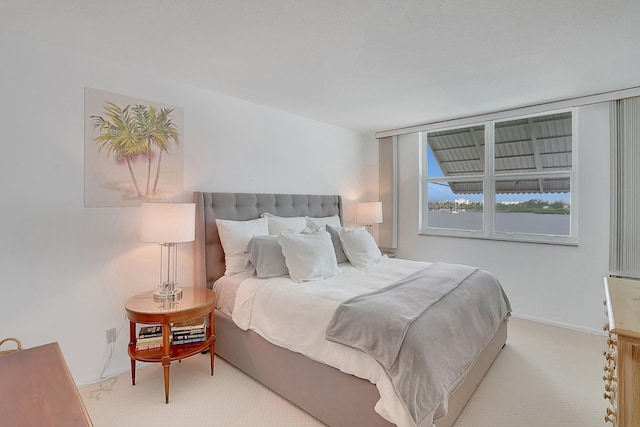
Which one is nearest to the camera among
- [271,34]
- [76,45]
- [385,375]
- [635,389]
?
[635,389]

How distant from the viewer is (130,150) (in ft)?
8.07

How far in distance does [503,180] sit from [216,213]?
132 inches

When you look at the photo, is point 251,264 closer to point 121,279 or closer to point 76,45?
point 121,279

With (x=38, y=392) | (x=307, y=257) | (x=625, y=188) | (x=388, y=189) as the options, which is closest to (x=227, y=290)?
(x=307, y=257)

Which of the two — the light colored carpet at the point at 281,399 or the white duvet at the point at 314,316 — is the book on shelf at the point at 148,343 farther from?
the white duvet at the point at 314,316

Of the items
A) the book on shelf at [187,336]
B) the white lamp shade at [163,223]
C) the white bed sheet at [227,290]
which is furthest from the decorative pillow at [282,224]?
the book on shelf at [187,336]

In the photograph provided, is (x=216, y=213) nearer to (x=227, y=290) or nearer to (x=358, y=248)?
(x=227, y=290)

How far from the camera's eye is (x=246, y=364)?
7.77ft

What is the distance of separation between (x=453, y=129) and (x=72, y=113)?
4.06 meters

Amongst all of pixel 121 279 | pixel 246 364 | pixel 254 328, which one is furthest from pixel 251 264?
pixel 121 279

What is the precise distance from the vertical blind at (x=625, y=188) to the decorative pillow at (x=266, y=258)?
3155 millimetres

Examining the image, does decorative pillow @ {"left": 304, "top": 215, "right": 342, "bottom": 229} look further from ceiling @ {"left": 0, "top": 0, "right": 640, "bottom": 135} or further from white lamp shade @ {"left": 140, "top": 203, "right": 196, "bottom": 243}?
white lamp shade @ {"left": 140, "top": 203, "right": 196, "bottom": 243}

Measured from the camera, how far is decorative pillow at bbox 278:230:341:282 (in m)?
2.46

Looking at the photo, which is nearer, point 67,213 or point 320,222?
point 67,213
